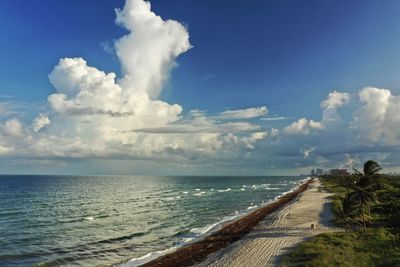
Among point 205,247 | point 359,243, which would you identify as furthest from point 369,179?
point 205,247

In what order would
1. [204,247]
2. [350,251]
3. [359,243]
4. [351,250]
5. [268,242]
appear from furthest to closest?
[204,247]
[268,242]
[359,243]
[351,250]
[350,251]

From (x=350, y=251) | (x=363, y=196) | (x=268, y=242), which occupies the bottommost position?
(x=268, y=242)

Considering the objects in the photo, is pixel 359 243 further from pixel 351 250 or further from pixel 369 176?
pixel 369 176

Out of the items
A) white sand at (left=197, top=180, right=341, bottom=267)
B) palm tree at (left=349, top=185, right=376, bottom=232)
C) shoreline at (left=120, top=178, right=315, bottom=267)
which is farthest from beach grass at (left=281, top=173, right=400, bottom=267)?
shoreline at (left=120, top=178, right=315, bottom=267)

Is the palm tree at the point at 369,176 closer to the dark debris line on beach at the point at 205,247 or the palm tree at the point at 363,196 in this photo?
the palm tree at the point at 363,196

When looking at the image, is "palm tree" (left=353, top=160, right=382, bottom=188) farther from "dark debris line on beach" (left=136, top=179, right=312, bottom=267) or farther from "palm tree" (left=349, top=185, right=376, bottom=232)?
"dark debris line on beach" (left=136, top=179, right=312, bottom=267)

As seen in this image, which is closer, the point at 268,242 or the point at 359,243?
the point at 359,243

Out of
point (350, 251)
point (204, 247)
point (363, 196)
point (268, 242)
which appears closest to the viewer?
point (350, 251)

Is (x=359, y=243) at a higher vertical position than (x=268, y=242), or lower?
higher

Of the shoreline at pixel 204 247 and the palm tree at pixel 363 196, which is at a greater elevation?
the palm tree at pixel 363 196

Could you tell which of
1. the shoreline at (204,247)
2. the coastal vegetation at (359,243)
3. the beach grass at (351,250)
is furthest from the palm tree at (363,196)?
the shoreline at (204,247)

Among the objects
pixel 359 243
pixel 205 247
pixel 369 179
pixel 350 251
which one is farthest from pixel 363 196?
pixel 205 247

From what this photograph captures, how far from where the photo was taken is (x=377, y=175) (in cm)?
4106

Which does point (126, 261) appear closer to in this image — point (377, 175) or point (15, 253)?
point (15, 253)
